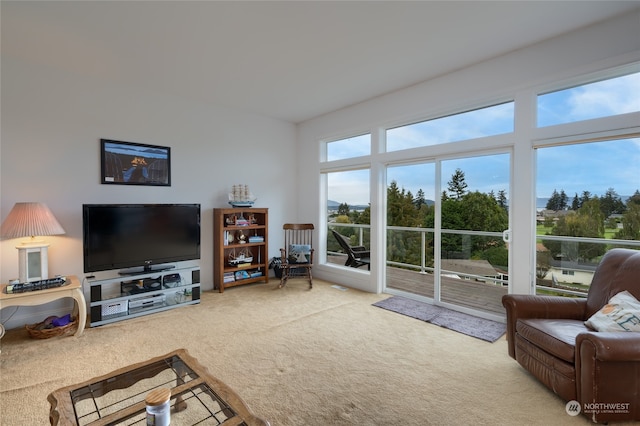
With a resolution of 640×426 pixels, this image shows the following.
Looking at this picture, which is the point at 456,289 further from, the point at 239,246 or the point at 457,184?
the point at 239,246

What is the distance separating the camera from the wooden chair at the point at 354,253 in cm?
476

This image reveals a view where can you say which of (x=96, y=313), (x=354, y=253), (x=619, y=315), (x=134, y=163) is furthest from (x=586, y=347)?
(x=134, y=163)

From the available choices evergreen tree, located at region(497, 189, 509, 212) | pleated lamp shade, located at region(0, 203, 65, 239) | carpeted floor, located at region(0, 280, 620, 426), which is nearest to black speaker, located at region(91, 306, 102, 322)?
carpeted floor, located at region(0, 280, 620, 426)

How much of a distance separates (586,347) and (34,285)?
4.47 m

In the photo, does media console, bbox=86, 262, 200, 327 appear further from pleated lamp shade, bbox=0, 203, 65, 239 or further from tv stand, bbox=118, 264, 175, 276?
pleated lamp shade, bbox=0, 203, 65, 239

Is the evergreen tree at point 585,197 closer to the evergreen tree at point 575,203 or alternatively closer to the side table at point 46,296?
the evergreen tree at point 575,203

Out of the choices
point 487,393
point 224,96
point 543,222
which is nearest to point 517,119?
point 543,222

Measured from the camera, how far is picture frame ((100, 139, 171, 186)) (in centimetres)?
369

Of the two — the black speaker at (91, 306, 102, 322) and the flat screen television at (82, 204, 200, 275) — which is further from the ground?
the flat screen television at (82, 204, 200, 275)

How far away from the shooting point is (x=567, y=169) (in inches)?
115

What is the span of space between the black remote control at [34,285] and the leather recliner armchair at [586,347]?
4207 mm

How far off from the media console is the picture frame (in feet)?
3.98

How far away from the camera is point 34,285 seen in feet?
9.31

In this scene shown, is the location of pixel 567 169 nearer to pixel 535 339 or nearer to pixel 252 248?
pixel 535 339
